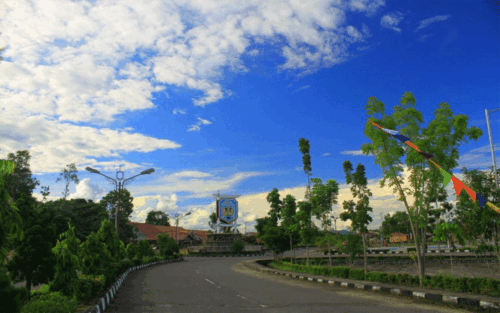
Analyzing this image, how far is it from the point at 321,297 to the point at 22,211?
9.79 meters

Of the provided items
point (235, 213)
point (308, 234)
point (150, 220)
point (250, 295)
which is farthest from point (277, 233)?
point (150, 220)

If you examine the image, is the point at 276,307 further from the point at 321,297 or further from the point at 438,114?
the point at 438,114

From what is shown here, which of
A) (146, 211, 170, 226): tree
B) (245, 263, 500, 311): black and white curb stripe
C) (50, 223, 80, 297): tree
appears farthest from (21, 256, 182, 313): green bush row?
(146, 211, 170, 226): tree

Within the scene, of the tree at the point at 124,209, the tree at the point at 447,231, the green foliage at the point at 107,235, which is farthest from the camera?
the tree at the point at 124,209

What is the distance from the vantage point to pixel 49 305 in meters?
7.76

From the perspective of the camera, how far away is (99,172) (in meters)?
23.5

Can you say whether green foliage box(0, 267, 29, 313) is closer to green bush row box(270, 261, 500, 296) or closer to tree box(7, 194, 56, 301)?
tree box(7, 194, 56, 301)

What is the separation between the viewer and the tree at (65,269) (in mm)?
9539

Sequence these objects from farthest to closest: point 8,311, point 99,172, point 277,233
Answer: point 277,233 < point 99,172 < point 8,311

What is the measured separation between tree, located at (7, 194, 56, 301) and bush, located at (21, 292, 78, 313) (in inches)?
38.8

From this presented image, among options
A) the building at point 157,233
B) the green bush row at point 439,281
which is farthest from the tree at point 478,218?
the building at point 157,233

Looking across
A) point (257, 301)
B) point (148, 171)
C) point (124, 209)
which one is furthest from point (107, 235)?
point (124, 209)

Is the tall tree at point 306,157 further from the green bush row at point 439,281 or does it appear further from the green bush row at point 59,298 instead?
the green bush row at point 59,298

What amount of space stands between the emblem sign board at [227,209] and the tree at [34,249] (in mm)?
61681
